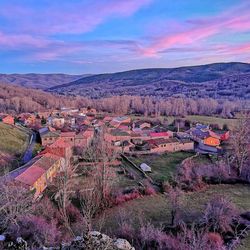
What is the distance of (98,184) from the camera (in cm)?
2803

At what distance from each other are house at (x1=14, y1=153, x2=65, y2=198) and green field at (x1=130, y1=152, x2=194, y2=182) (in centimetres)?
1185

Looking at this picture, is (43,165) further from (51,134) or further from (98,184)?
(51,134)

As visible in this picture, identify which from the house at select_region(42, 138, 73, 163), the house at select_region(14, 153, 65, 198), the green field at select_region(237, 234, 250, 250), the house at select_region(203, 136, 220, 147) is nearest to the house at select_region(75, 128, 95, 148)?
the house at select_region(42, 138, 73, 163)

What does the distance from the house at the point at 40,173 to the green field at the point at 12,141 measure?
361 inches

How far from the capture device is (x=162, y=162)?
43.1 metres

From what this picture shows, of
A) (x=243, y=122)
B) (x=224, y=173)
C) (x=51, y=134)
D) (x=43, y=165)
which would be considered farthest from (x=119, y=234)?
(x=51, y=134)

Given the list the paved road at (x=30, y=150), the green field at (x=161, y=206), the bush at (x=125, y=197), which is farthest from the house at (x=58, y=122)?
the green field at (x=161, y=206)

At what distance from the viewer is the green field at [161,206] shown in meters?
24.3

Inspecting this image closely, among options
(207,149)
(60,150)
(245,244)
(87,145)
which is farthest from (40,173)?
(207,149)

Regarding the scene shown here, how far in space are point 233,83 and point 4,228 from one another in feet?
666

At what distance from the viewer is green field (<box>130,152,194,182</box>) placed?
3654 centimetres

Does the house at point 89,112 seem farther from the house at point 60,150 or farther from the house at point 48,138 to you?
the house at point 60,150

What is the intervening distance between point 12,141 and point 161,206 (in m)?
30.7

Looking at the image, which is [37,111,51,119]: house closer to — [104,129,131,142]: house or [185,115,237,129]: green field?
[104,129,131,142]: house
